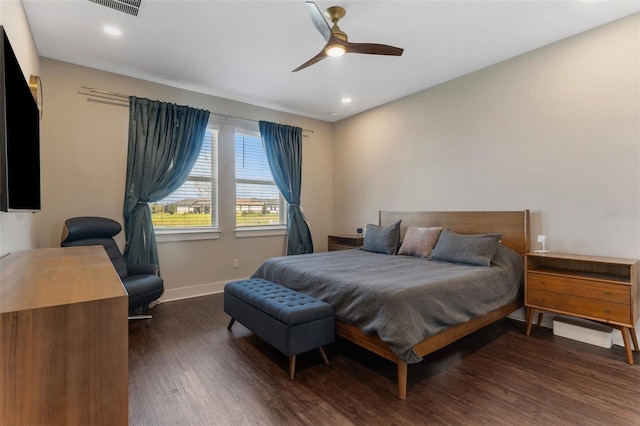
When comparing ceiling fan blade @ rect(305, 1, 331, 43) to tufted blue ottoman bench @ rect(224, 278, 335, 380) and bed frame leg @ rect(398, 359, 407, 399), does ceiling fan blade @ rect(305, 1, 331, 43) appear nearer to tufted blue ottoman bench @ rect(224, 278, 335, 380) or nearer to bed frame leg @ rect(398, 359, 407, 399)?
tufted blue ottoman bench @ rect(224, 278, 335, 380)

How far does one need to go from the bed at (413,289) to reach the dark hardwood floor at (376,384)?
0.72 feet

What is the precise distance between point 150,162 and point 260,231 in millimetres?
1794

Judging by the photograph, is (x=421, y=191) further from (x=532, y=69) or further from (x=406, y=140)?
(x=532, y=69)

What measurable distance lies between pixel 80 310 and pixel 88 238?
9.70 ft

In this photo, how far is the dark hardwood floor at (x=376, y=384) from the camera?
1765mm

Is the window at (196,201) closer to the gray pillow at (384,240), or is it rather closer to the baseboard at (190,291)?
the baseboard at (190,291)

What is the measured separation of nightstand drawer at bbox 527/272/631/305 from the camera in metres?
2.37

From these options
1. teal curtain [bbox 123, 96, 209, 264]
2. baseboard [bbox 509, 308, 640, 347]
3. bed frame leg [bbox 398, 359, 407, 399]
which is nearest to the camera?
bed frame leg [bbox 398, 359, 407, 399]

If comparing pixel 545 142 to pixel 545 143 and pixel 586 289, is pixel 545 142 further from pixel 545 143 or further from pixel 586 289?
pixel 586 289

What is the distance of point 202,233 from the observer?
14.0 feet

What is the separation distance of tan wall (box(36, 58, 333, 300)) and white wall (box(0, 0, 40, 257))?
14.8 inches

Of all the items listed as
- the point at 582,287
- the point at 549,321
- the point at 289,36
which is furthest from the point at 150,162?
the point at 549,321

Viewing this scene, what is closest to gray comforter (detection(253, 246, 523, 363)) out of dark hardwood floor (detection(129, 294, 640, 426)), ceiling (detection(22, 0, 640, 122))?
dark hardwood floor (detection(129, 294, 640, 426))

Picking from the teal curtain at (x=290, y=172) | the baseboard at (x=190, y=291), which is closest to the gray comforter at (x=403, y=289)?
the baseboard at (x=190, y=291)
